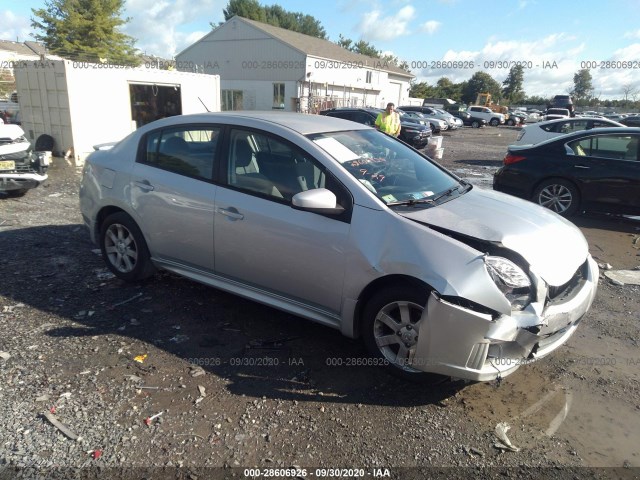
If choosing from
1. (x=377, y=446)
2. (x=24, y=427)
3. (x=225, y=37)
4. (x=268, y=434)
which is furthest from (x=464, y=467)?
(x=225, y=37)

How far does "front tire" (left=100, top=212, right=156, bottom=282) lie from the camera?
4.39 metres

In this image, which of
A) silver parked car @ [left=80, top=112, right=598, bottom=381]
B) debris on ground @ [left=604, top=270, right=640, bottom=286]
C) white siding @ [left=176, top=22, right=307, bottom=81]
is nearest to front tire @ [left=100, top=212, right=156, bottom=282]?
silver parked car @ [left=80, top=112, right=598, bottom=381]

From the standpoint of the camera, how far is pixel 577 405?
3.03 meters

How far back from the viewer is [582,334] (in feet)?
13.0

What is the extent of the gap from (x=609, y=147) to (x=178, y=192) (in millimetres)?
6752

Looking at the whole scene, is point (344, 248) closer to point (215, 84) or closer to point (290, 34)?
point (215, 84)

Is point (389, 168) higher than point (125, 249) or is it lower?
higher

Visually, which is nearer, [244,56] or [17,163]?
[17,163]

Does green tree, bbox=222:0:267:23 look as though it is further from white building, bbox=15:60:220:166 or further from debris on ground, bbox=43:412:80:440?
debris on ground, bbox=43:412:80:440

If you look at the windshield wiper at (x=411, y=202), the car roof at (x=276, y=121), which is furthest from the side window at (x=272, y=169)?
the windshield wiper at (x=411, y=202)

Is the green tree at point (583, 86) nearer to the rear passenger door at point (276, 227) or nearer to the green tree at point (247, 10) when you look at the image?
the green tree at point (247, 10)

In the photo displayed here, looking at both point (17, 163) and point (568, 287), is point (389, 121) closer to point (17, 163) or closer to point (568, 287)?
point (17, 163)

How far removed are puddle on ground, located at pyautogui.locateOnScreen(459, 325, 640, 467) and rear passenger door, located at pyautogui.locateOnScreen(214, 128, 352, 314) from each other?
1.27 m

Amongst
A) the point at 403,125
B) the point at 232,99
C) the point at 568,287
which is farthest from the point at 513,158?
the point at 232,99
